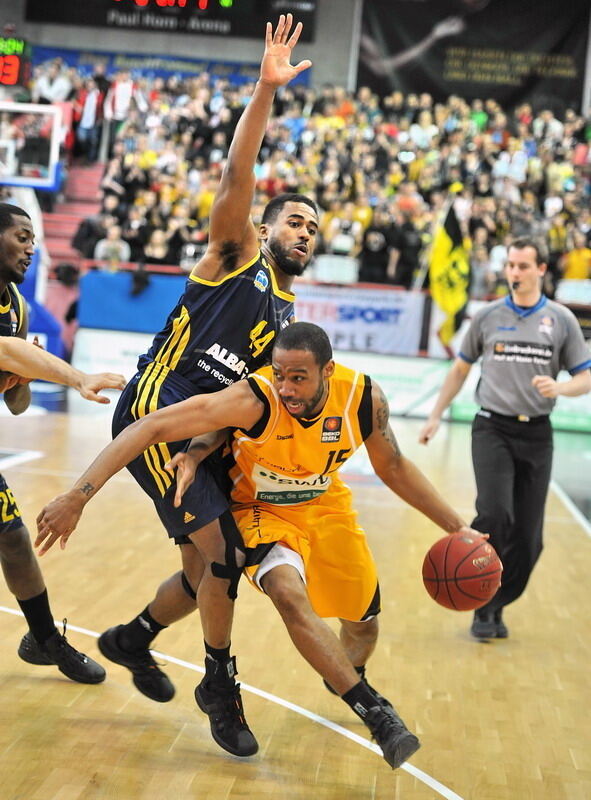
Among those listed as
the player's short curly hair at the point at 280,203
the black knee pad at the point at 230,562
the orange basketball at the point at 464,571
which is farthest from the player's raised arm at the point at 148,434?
the orange basketball at the point at 464,571

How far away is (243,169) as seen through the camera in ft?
12.5

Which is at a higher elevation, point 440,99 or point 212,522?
point 440,99

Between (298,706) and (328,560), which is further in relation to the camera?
(298,706)

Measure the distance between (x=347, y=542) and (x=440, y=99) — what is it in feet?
78.2

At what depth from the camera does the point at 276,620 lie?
18.7ft

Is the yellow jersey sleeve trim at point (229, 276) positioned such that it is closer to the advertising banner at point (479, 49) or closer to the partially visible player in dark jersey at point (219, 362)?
the partially visible player in dark jersey at point (219, 362)

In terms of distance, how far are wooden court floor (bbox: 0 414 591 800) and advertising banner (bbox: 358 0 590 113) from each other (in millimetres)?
20710

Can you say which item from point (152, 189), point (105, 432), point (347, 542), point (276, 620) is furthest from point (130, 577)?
point (152, 189)

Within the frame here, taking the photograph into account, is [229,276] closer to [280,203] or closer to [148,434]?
[280,203]

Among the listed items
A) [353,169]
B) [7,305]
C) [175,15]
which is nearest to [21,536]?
[7,305]

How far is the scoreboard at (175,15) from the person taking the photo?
24.6 meters

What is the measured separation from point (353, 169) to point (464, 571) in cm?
1641

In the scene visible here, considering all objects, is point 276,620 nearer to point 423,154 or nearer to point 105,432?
point 105,432

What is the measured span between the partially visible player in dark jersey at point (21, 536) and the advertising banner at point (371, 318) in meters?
11.7
